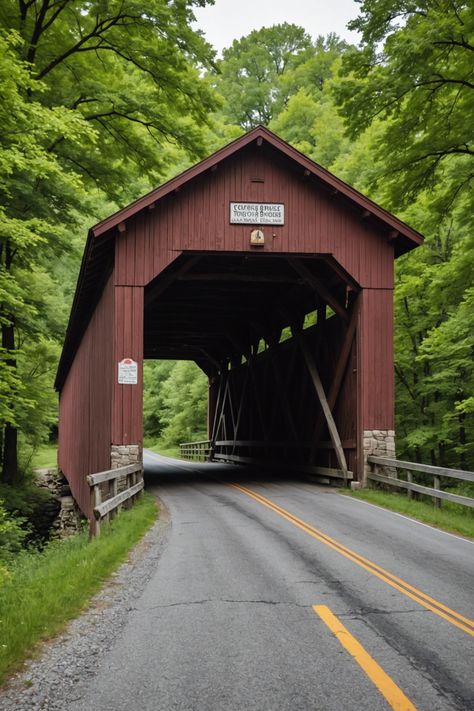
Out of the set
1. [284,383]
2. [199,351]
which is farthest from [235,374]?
[284,383]

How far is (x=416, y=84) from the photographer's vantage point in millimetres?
13539

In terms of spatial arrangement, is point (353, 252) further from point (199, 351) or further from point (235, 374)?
point (199, 351)

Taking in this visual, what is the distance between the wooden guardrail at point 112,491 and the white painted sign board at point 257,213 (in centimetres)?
599

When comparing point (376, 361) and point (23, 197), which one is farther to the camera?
point (376, 361)

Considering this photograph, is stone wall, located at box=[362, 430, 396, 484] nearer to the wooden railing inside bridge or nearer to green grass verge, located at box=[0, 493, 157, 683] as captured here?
the wooden railing inside bridge

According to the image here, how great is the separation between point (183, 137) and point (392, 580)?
1413cm

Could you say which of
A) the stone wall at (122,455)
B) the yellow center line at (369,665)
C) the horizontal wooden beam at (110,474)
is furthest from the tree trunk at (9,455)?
the yellow center line at (369,665)

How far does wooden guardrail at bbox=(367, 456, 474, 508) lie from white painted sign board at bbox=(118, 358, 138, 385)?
18.6ft

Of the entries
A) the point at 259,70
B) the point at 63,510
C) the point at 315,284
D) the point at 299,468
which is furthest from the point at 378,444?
the point at 259,70

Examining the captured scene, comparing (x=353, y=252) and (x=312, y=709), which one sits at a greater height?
(x=353, y=252)

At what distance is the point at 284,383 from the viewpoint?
20297 millimetres

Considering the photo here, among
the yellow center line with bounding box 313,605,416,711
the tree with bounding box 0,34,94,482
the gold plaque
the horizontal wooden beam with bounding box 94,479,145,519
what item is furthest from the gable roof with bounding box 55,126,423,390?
the yellow center line with bounding box 313,605,416,711

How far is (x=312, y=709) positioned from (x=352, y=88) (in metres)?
13.4

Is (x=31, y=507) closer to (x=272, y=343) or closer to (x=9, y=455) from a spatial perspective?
(x=9, y=455)
